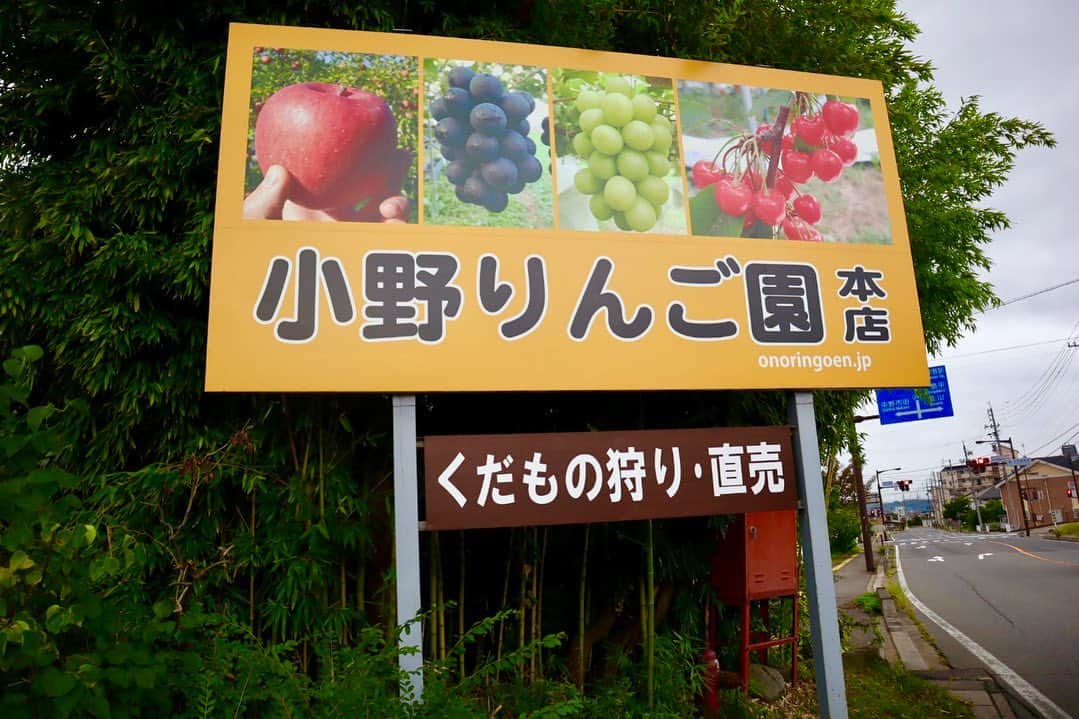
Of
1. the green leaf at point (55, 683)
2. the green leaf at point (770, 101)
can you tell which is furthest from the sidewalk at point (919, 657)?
the green leaf at point (55, 683)

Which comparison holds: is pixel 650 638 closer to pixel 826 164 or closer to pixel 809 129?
pixel 826 164

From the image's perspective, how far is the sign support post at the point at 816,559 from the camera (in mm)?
3717

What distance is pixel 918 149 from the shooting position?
6.09 meters

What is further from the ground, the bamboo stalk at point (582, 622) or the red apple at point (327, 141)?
the red apple at point (327, 141)

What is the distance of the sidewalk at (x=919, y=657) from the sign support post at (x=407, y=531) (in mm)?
4115

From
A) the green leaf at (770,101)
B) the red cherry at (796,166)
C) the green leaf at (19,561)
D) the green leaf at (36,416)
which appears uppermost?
the green leaf at (770,101)

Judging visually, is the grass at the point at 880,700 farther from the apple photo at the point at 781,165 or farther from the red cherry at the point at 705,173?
the red cherry at the point at 705,173

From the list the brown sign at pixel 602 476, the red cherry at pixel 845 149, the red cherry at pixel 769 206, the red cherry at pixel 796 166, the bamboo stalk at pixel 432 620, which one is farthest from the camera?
the red cherry at pixel 845 149

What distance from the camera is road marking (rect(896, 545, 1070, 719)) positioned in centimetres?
495

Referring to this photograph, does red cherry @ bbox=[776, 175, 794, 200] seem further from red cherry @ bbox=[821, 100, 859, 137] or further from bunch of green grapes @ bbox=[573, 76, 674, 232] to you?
bunch of green grapes @ bbox=[573, 76, 674, 232]

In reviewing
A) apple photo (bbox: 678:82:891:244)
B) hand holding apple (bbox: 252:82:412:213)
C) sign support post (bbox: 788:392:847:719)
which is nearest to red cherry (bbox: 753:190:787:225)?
apple photo (bbox: 678:82:891:244)

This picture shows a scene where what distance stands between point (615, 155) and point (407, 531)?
229 cm

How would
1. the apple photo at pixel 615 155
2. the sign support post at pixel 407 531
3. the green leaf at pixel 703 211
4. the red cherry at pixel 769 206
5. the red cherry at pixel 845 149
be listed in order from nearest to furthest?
the sign support post at pixel 407 531
the apple photo at pixel 615 155
the green leaf at pixel 703 211
the red cherry at pixel 769 206
the red cherry at pixel 845 149

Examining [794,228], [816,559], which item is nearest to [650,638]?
[816,559]
